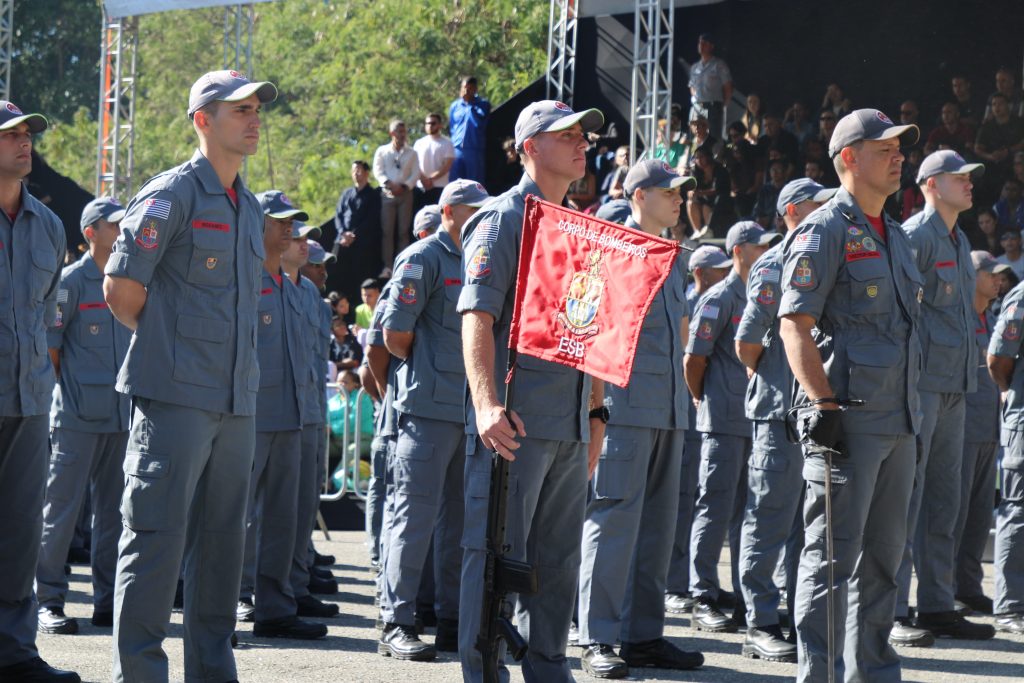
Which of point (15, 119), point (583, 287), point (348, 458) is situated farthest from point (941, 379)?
point (348, 458)

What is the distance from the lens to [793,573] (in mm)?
7309

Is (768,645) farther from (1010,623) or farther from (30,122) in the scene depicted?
(30,122)

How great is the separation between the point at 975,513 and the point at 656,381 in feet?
11.0

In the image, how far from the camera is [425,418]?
7211 millimetres

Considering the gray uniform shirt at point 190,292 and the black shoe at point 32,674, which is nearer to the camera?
the gray uniform shirt at point 190,292

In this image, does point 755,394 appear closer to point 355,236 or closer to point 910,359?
point 910,359

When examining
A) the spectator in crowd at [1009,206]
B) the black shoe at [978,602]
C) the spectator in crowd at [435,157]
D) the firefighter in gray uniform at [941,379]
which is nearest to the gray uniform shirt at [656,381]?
the firefighter in gray uniform at [941,379]

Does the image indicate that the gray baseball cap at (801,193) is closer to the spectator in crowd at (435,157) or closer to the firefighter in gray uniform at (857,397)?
the firefighter in gray uniform at (857,397)

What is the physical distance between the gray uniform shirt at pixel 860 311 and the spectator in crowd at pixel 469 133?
12999 millimetres

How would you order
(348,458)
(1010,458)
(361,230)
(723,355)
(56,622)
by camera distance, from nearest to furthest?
(56,622) → (723,355) → (1010,458) → (348,458) → (361,230)

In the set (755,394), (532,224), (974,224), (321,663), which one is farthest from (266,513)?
(974,224)

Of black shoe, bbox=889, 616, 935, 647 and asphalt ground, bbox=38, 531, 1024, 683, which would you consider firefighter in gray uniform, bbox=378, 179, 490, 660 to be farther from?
black shoe, bbox=889, 616, 935, 647

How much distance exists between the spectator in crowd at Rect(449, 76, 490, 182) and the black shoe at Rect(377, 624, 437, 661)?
38.8 feet

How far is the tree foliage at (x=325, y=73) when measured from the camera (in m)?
32.2
